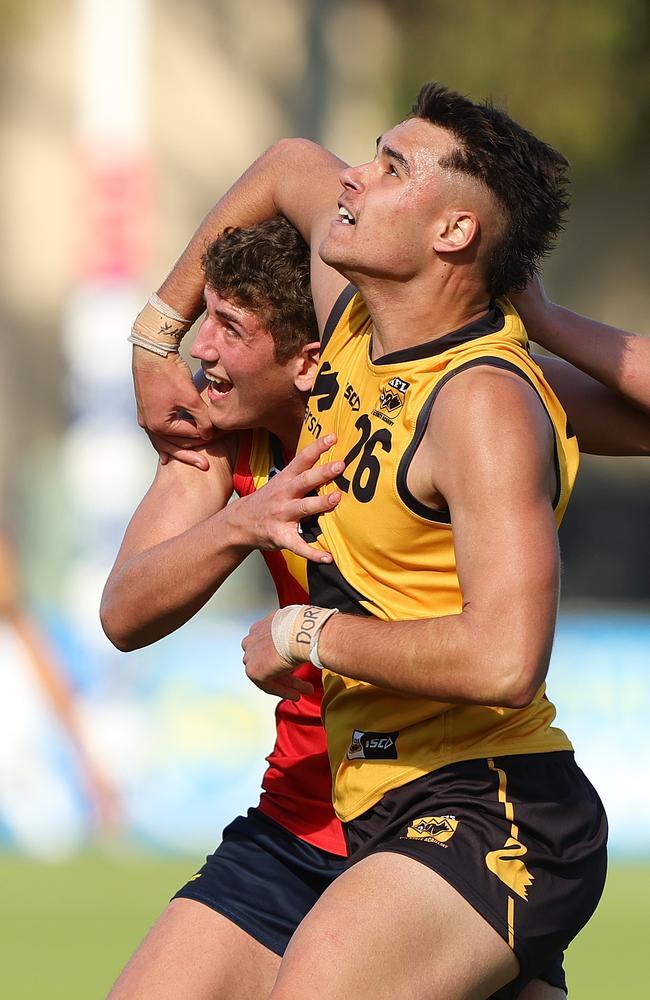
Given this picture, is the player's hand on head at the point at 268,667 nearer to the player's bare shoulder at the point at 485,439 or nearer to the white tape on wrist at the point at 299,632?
the white tape on wrist at the point at 299,632

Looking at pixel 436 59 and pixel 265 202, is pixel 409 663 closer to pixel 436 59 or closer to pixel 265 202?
pixel 265 202

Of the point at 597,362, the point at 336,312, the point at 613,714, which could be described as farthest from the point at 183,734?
the point at 597,362

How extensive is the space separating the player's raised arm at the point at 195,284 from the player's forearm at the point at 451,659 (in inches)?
42.3

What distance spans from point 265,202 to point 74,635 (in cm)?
679

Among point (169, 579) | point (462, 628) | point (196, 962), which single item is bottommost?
point (196, 962)

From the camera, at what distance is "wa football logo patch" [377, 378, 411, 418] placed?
10.6ft

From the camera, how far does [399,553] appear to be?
10.4 ft

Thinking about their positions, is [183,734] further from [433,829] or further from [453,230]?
[453,230]

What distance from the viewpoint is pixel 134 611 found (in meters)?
3.77

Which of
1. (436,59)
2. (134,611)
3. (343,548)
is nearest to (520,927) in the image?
(343,548)

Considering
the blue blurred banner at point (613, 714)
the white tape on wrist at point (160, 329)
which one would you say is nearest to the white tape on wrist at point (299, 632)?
the white tape on wrist at point (160, 329)

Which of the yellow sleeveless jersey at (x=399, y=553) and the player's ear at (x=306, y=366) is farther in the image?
the player's ear at (x=306, y=366)

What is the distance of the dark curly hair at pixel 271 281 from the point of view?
3.81m

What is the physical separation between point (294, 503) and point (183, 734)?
7.01 meters
